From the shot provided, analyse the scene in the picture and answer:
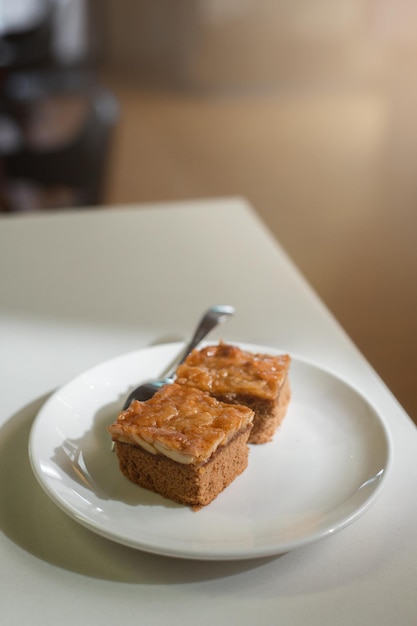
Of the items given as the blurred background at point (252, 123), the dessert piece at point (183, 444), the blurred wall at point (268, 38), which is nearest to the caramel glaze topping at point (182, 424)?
the dessert piece at point (183, 444)

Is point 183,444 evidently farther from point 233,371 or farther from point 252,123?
point 252,123

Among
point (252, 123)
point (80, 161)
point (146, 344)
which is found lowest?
point (252, 123)

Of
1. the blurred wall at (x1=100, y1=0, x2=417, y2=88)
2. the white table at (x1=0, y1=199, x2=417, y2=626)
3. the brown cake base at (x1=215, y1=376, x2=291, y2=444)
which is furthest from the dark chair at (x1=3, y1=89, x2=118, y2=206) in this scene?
the blurred wall at (x1=100, y1=0, x2=417, y2=88)

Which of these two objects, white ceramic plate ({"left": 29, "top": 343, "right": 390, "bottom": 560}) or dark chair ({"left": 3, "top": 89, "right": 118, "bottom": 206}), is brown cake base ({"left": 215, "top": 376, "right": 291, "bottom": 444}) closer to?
white ceramic plate ({"left": 29, "top": 343, "right": 390, "bottom": 560})

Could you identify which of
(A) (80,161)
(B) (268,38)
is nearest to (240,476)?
(A) (80,161)

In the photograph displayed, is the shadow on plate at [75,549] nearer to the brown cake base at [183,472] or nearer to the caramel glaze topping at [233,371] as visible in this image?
the brown cake base at [183,472]

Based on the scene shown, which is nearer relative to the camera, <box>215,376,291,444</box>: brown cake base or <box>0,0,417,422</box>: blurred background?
<box>215,376,291,444</box>: brown cake base

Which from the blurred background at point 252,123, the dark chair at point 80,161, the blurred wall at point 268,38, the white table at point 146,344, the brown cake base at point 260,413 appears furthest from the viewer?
the blurred wall at point 268,38
